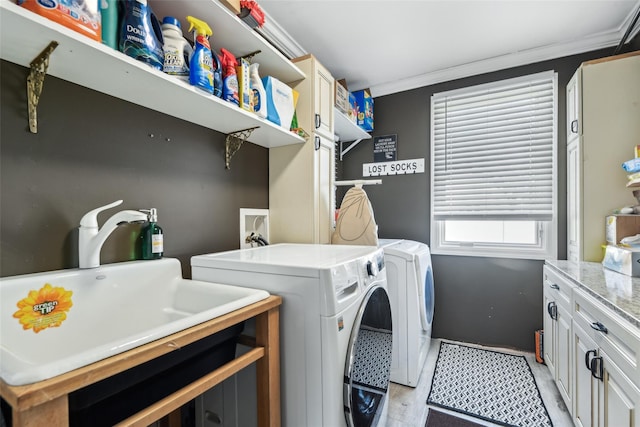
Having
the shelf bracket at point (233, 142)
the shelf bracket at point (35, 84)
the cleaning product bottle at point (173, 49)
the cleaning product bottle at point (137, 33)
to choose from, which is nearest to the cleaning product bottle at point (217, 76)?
the cleaning product bottle at point (173, 49)

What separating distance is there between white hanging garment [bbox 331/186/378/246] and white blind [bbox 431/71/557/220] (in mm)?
1018

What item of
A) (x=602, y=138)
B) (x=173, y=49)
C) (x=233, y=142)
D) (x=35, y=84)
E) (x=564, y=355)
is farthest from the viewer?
(x=602, y=138)

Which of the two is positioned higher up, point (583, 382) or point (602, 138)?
point (602, 138)

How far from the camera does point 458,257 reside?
2.61 metres

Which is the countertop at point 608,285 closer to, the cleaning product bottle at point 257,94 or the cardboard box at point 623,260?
the cardboard box at point 623,260

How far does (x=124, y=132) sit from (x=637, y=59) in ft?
9.56

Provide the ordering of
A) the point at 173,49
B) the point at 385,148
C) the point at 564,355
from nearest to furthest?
the point at 173,49 < the point at 564,355 < the point at 385,148

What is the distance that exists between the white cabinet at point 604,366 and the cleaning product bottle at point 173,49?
5.81 ft

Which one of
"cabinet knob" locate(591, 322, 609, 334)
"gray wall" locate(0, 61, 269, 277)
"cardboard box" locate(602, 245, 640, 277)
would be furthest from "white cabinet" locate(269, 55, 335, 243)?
"cardboard box" locate(602, 245, 640, 277)

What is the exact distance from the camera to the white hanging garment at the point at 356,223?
196 centimetres

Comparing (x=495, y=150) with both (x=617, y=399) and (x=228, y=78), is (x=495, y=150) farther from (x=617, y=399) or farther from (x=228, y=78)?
(x=228, y=78)

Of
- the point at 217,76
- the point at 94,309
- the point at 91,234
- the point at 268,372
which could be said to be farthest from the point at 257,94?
the point at 268,372

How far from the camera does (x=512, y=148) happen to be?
2434 millimetres

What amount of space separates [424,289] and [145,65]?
6.58 feet
